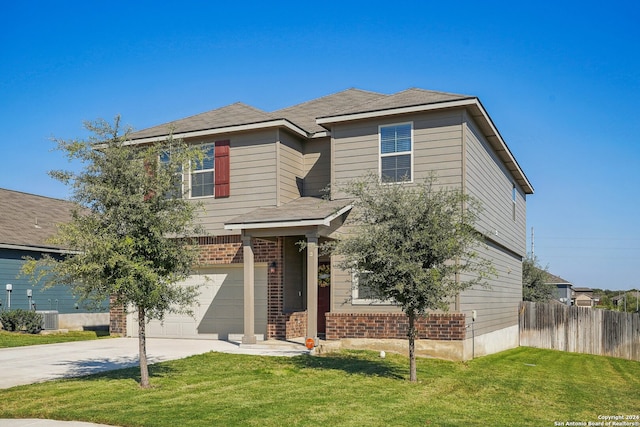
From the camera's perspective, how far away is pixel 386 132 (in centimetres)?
1703

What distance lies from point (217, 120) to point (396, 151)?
6.21 m

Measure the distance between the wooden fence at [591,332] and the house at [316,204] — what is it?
3.05 m

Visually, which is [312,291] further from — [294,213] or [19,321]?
[19,321]

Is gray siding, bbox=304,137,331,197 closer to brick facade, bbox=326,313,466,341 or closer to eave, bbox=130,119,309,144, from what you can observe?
eave, bbox=130,119,309,144

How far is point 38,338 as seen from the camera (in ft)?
62.1

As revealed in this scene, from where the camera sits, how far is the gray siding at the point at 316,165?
19.4 m

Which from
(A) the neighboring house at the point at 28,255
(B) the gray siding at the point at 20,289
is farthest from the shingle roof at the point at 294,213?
(B) the gray siding at the point at 20,289

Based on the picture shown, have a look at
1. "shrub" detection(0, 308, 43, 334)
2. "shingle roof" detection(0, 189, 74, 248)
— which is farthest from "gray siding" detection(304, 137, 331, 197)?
"shrub" detection(0, 308, 43, 334)

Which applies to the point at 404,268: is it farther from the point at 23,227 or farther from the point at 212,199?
the point at 23,227

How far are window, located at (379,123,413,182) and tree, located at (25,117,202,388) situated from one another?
7.13 metres

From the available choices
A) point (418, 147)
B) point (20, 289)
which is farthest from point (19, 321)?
point (418, 147)

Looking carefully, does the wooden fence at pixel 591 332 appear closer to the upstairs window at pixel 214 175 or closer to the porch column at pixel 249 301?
the porch column at pixel 249 301

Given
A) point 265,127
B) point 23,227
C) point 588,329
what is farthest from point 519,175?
point 23,227

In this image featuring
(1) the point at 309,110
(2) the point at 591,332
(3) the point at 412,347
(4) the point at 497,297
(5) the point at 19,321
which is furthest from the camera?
(2) the point at 591,332
